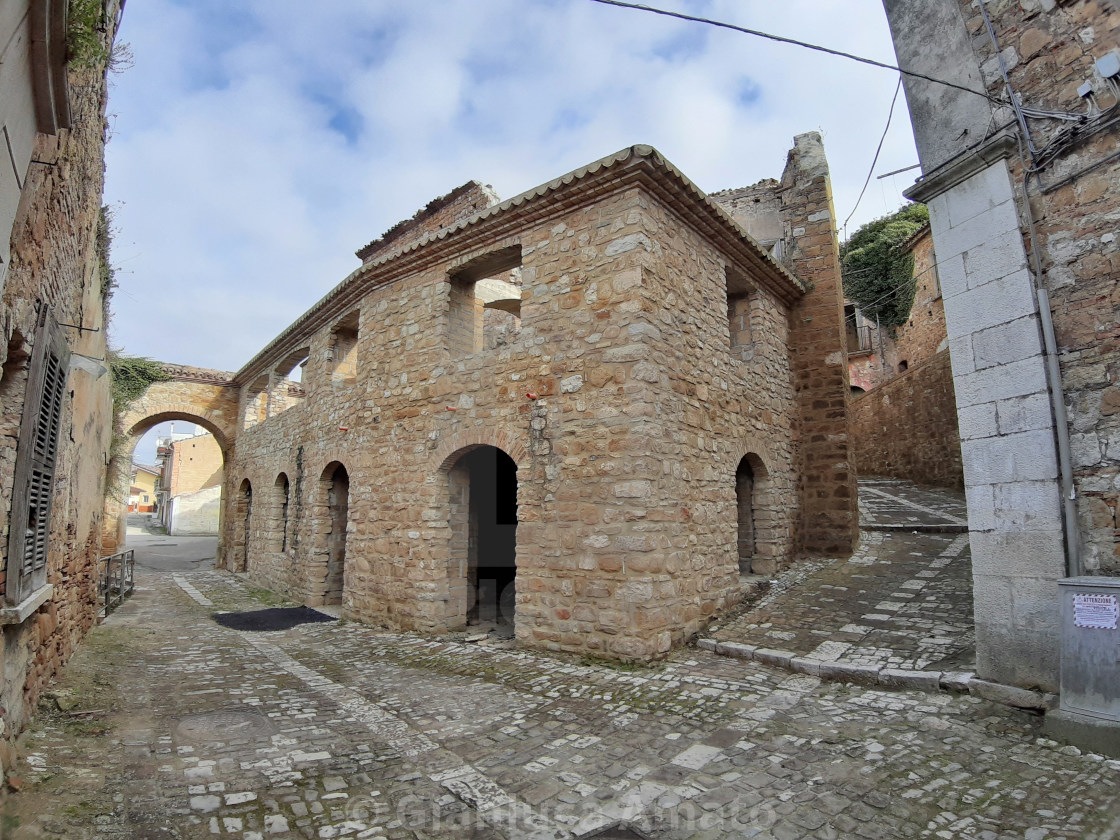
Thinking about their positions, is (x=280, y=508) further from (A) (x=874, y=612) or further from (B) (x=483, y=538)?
(A) (x=874, y=612)

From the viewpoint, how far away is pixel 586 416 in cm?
596

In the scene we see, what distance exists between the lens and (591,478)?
230 inches

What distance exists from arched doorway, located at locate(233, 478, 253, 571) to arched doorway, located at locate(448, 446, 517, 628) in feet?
27.1

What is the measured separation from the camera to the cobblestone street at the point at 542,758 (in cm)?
281

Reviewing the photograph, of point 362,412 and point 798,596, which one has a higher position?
point 362,412

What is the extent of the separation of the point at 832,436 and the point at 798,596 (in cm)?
324

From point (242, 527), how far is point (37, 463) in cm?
1258

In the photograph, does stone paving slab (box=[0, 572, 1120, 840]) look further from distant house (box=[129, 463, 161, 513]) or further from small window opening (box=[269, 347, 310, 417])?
distant house (box=[129, 463, 161, 513])

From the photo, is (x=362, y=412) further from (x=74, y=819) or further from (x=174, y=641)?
(x=74, y=819)

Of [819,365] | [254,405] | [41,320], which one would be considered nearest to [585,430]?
[41,320]

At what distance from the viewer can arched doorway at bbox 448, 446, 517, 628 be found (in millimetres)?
7504

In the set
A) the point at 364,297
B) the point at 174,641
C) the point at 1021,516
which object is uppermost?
the point at 364,297

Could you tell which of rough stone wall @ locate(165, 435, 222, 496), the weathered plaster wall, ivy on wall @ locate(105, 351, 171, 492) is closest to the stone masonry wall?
ivy on wall @ locate(105, 351, 171, 492)

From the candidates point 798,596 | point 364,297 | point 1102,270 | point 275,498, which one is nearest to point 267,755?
point 798,596
